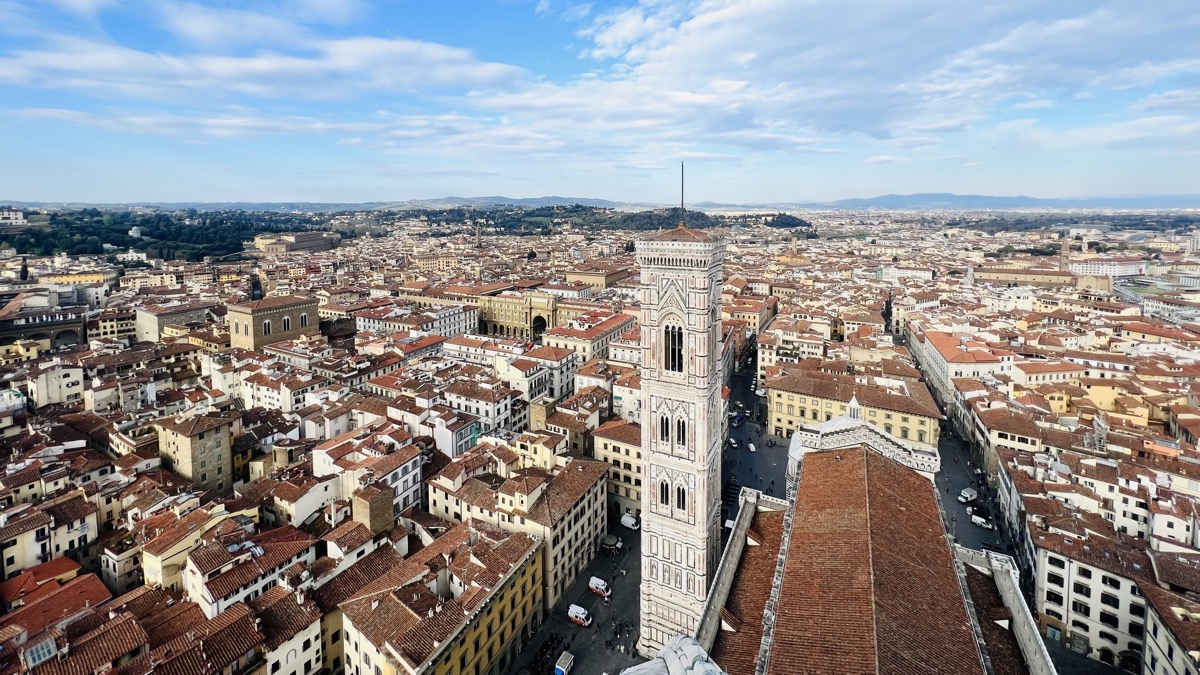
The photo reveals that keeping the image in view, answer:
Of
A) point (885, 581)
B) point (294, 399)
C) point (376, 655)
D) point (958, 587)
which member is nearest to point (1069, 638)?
point (958, 587)

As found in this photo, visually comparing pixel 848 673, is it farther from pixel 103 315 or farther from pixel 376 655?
pixel 103 315

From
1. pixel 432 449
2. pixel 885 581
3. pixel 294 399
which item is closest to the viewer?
pixel 885 581

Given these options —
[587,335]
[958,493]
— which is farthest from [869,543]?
[587,335]

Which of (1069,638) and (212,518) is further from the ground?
(212,518)

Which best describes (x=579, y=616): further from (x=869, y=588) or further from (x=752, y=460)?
(x=752, y=460)

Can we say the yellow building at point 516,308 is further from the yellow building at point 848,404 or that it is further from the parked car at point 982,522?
the parked car at point 982,522

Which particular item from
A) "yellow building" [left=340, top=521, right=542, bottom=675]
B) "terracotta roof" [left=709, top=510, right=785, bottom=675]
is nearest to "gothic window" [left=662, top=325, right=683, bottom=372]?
"terracotta roof" [left=709, top=510, right=785, bottom=675]
